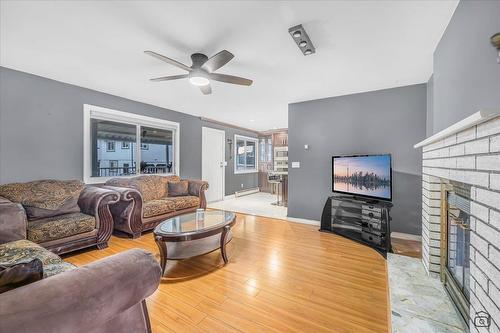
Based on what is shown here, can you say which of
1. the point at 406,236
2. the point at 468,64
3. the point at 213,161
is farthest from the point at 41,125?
the point at 406,236

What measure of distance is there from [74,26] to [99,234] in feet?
7.88

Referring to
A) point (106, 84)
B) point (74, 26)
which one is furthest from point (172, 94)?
point (74, 26)

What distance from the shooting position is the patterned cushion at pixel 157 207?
11.4 feet

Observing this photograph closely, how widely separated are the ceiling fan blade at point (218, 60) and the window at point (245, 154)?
4.69 m

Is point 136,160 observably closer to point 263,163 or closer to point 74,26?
point 74,26

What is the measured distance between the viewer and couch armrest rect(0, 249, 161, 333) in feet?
2.45

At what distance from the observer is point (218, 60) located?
2.18 meters

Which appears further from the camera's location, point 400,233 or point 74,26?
point 400,233

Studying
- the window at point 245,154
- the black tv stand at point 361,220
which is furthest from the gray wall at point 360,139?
the window at point 245,154

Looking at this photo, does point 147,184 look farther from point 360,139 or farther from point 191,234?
point 360,139

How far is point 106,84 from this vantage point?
3391 mm

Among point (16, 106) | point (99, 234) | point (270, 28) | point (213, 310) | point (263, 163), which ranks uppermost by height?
point (270, 28)

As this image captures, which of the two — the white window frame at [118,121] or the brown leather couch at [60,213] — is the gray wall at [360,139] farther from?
the brown leather couch at [60,213]

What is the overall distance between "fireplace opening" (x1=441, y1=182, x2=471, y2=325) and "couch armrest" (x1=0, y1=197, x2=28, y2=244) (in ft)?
12.2
